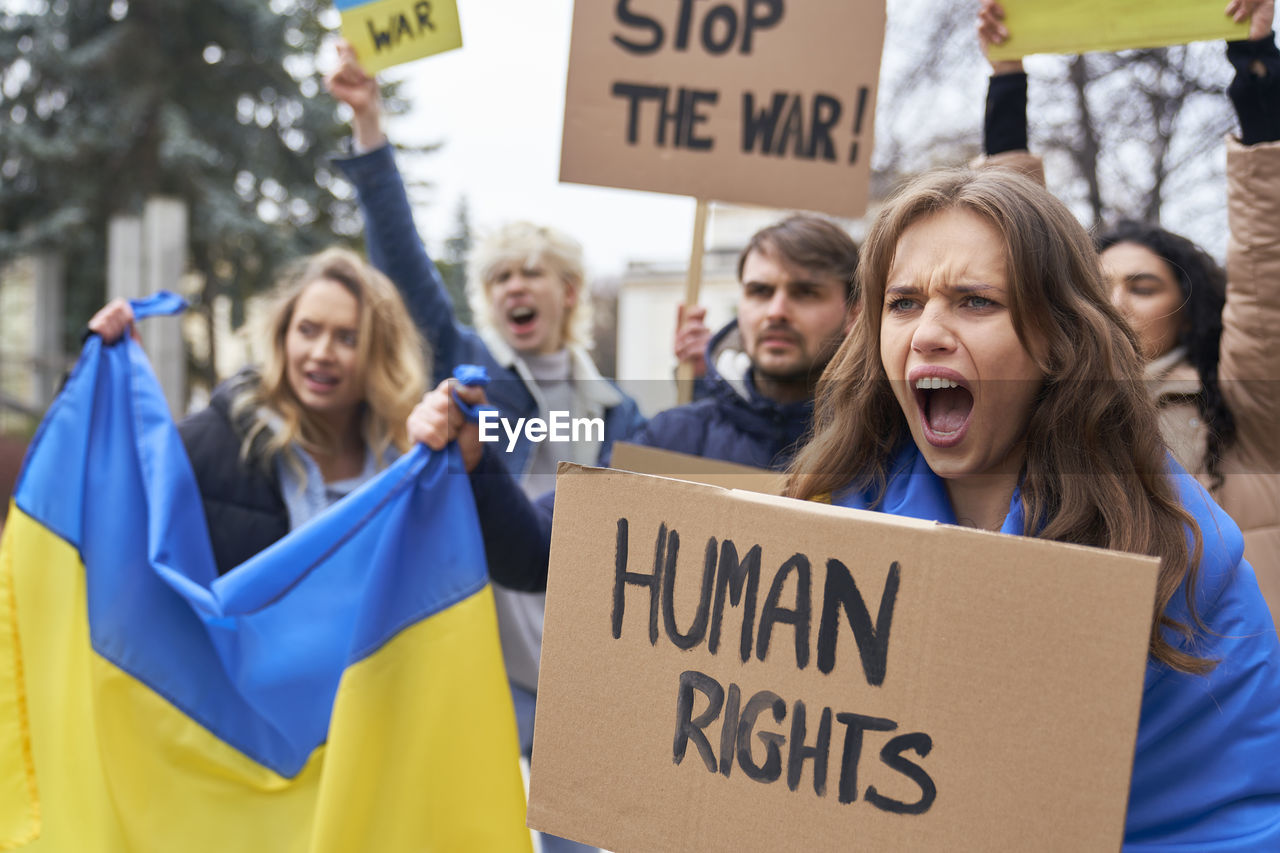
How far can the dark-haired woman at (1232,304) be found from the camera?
7.30 feet

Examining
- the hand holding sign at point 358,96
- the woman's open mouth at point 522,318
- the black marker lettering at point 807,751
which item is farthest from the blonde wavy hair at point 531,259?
the black marker lettering at point 807,751

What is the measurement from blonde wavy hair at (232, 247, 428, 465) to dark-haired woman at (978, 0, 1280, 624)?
174 centimetres

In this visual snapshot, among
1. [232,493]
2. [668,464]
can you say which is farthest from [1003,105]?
[232,493]

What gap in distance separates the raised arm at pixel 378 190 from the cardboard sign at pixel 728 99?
0.58m

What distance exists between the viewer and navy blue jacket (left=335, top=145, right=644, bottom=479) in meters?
3.19

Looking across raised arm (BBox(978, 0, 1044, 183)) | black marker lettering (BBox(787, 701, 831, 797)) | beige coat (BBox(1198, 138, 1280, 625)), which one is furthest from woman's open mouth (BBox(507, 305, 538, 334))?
black marker lettering (BBox(787, 701, 831, 797))

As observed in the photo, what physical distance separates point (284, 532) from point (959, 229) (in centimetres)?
197

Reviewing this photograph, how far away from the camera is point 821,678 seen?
1242 mm

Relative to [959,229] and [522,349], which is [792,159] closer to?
[522,349]

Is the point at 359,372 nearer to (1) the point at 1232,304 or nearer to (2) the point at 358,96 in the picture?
(2) the point at 358,96

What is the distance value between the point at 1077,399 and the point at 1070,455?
0.25 feet

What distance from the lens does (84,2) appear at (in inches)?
564

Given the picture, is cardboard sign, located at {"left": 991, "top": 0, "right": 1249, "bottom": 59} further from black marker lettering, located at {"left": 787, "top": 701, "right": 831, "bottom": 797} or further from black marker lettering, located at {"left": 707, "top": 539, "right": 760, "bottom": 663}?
black marker lettering, located at {"left": 787, "top": 701, "right": 831, "bottom": 797}

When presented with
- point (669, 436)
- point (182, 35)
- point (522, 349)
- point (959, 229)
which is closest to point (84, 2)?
point (182, 35)
